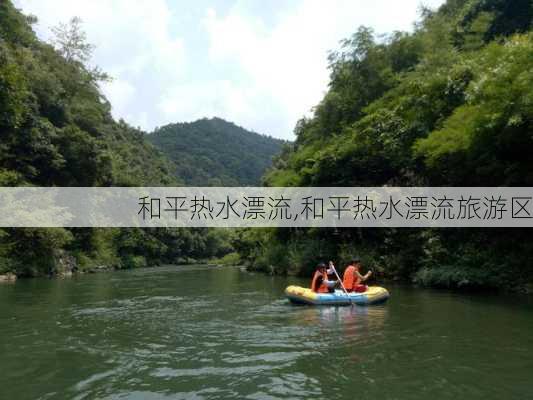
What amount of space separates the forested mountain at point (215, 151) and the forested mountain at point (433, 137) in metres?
65.3


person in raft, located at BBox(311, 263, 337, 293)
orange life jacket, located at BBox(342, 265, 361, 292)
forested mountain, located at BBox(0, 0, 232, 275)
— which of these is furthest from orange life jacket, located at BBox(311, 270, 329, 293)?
forested mountain, located at BBox(0, 0, 232, 275)

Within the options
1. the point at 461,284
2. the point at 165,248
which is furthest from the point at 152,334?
the point at 165,248

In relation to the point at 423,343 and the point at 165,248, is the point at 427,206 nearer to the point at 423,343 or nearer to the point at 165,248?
the point at 423,343

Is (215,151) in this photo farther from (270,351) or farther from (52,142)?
(270,351)

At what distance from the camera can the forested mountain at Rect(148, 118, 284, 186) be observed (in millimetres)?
96875

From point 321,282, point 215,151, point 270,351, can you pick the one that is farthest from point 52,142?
point 215,151

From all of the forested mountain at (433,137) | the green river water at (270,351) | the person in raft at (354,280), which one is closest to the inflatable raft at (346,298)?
the green river water at (270,351)

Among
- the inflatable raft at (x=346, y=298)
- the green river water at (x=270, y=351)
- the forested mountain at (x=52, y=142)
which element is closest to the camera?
the green river water at (x=270, y=351)

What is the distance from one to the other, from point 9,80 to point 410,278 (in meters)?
18.2

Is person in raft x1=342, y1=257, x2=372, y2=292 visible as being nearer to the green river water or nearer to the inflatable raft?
the inflatable raft

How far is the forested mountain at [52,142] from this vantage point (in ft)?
77.7

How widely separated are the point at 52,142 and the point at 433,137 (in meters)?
24.5

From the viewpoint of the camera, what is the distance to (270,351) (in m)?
7.42

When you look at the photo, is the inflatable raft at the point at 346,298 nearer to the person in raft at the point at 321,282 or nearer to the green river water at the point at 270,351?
the green river water at the point at 270,351
